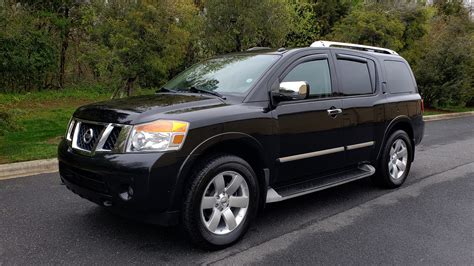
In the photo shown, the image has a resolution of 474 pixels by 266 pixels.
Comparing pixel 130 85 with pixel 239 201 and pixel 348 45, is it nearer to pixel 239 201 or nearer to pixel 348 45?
pixel 348 45

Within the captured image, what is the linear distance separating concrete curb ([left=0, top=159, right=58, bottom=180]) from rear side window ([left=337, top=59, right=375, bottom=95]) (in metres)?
4.47

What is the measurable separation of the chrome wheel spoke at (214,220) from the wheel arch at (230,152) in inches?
13.3

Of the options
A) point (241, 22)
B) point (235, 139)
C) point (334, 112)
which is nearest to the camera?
point (235, 139)

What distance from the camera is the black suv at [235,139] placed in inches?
134

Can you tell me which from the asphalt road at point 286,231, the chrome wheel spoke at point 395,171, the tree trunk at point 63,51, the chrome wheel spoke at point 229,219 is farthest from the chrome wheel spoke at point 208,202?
the tree trunk at point 63,51

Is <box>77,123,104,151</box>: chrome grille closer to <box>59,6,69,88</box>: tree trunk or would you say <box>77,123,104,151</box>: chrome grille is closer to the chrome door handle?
the chrome door handle

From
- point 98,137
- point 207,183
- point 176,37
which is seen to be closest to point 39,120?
point 176,37

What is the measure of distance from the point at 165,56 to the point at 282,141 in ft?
19.1

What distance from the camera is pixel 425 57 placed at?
1909 centimetres

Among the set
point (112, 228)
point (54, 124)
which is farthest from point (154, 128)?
point (54, 124)

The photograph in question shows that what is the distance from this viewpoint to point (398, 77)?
594cm

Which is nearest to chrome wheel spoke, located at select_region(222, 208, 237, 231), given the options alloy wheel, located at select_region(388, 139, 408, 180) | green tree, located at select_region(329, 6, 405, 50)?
alloy wheel, located at select_region(388, 139, 408, 180)

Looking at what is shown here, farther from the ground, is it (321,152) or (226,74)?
(226,74)

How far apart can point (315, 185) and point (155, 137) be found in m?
1.92
